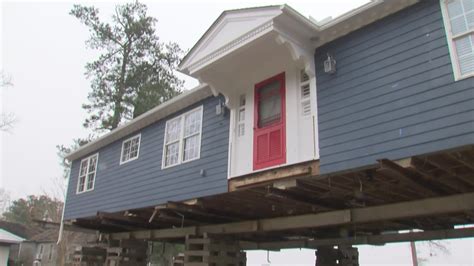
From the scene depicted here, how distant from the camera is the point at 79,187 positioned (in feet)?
47.5

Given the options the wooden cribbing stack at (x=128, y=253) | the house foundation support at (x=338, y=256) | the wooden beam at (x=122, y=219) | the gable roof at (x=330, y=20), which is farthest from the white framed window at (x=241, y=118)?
the wooden cribbing stack at (x=128, y=253)

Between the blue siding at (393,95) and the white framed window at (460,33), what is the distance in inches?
3.3

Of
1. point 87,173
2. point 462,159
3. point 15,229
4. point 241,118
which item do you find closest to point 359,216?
point 462,159

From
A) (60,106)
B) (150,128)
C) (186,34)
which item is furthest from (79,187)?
(60,106)

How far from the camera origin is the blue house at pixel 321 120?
5.43 meters

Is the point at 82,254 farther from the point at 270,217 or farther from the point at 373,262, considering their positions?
the point at 373,262

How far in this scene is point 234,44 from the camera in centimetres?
770

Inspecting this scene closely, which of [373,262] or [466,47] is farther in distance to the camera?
[373,262]

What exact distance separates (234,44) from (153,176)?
15.4 ft

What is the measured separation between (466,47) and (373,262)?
20023 mm

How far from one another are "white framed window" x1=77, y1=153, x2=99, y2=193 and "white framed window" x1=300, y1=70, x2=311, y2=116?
8.89 m

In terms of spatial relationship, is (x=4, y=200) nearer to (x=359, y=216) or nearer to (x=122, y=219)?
(x=122, y=219)

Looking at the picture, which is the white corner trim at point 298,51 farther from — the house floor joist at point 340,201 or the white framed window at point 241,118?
Result: the white framed window at point 241,118

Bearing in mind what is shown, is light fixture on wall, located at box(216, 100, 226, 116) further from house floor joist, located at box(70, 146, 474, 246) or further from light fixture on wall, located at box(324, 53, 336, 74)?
light fixture on wall, located at box(324, 53, 336, 74)
